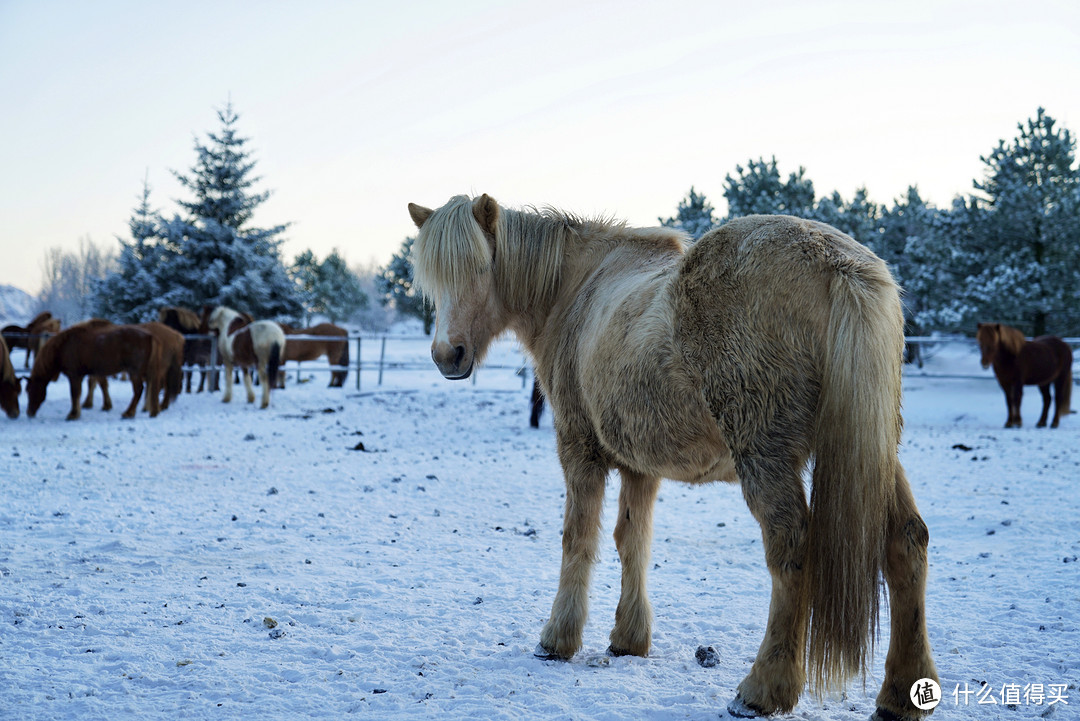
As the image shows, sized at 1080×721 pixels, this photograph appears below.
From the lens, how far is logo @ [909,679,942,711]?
2256mm

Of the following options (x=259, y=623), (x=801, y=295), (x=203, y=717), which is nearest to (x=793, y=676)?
(x=801, y=295)

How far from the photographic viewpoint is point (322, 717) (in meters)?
2.31

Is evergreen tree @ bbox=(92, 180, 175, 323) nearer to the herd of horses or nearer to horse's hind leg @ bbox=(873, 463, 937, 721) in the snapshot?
the herd of horses

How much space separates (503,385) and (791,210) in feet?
35.5

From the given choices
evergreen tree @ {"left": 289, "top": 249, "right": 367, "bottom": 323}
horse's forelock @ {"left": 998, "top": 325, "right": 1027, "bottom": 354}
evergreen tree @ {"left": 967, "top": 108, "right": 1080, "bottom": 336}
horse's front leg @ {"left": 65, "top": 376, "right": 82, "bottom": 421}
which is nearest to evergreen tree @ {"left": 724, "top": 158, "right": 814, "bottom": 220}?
evergreen tree @ {"left": 967, "top": 108, "right": 1080, "bottom": 336}

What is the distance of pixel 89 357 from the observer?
34.9 ft

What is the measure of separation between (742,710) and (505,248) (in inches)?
85.9

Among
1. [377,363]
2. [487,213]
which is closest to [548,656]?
[487,213]

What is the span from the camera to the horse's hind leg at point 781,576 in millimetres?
2215

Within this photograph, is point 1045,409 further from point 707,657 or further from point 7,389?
point 7,389

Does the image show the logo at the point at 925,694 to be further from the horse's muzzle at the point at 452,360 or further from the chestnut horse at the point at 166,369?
the chestnut horse at the point at 166,369

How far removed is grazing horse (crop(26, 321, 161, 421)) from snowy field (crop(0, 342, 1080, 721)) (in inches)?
114

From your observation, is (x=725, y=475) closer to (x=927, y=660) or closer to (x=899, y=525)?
(x=899, y=525)

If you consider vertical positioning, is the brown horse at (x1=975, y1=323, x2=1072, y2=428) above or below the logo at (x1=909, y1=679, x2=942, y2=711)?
above
